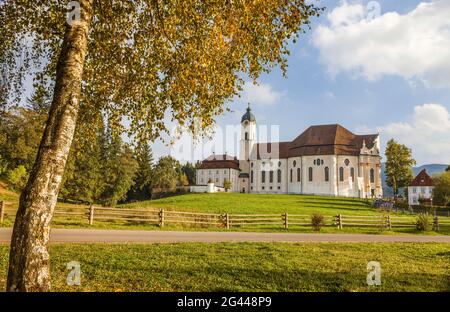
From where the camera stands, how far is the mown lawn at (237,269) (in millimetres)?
7070

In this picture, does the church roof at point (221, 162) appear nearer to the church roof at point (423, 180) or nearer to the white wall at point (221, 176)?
the white wall at point (221, 176)

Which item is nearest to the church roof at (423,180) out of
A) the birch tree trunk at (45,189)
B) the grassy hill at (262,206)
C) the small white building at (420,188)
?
the small white building at (420,188)

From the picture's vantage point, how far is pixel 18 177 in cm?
4075

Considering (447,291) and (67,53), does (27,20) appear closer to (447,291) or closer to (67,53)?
(67,53)

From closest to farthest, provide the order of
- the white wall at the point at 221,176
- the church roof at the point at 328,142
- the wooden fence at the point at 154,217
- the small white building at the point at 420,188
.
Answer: the wooden fence at the point at 154,217
the small white building at the point at 420,188
the church roof at the point at 328,142
the white wall at the point at 221,176

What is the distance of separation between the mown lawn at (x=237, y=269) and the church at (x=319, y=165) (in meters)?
65.0

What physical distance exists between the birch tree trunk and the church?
7264 centimetres

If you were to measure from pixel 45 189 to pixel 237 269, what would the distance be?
4.79m

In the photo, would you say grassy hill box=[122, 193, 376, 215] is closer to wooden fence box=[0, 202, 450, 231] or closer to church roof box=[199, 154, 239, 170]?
wooden fence box=[0, 202, 450, 231]

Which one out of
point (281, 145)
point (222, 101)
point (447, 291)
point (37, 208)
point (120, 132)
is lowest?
point (447, 291)

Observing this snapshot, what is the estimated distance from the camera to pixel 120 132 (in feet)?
30.1
